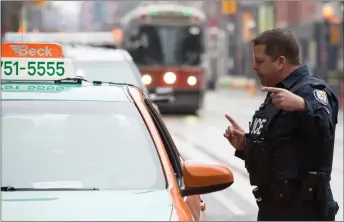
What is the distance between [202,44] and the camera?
88.9 ft

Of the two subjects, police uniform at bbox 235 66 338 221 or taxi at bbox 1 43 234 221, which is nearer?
taxi at bbox 1 43 234 221

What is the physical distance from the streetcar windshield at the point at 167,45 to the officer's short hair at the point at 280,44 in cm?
2164

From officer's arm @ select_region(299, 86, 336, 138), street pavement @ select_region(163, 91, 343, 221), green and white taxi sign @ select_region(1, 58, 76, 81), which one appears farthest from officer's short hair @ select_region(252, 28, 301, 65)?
street pavement @ select_region(163, 91, 343, 221)

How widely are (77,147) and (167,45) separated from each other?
2235cm

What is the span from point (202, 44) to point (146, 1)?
4112 mm

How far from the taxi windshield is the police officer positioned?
216 inches

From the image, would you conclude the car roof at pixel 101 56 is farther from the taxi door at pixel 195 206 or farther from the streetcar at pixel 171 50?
the streetcar at pixel 171 50

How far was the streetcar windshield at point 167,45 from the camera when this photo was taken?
26734mm

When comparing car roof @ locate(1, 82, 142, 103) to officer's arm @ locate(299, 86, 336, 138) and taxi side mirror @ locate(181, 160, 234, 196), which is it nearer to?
taxi side mirror @ locate(181, 160, 234, 196)

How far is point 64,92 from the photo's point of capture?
16.8ft

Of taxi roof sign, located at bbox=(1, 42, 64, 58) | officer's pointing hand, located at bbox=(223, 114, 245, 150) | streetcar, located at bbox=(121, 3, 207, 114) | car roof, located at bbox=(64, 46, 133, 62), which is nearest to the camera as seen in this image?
officer's pointing hand, located at bbox=(223, 114, 245, 150)

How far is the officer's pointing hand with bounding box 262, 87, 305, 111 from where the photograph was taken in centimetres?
471

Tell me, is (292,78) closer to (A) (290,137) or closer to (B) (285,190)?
(A) (290,137)

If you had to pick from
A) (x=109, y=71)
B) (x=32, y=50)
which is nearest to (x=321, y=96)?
(x=32, y=50)
